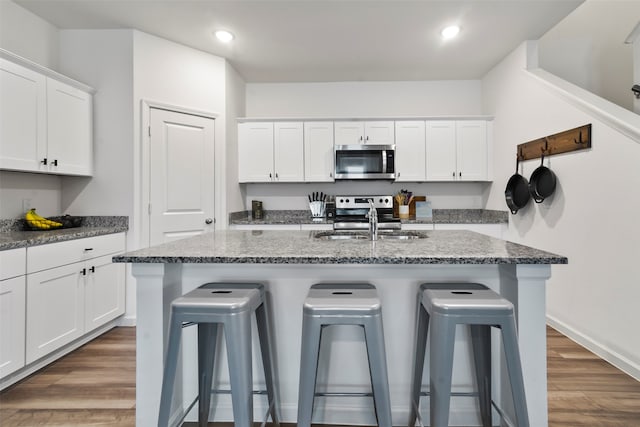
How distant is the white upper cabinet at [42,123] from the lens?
2.26 m

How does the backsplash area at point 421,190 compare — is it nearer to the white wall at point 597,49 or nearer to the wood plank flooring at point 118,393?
the white wall at point 597,49

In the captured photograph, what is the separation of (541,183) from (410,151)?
1434 mm

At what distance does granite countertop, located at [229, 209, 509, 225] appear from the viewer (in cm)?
367

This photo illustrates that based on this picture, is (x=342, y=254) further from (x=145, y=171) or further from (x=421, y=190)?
(x=421, y=190)

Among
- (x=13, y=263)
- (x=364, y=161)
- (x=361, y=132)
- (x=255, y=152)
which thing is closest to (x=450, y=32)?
(x=361, y=132)

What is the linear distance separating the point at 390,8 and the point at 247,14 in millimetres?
1167

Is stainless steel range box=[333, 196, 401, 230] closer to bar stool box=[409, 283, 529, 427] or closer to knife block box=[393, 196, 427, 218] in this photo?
knife block box=[393, 196, 427, 218]

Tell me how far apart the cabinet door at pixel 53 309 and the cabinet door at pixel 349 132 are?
111 inches

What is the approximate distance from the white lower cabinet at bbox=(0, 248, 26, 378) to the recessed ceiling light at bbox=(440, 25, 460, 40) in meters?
3.60

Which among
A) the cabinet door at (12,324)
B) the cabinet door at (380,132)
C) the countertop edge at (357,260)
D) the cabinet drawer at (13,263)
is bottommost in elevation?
the cabinet door at (12,324)

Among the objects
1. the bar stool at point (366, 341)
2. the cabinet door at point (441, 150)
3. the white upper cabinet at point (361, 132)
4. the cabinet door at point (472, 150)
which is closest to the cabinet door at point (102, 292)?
the bar stool at point (366, 341)

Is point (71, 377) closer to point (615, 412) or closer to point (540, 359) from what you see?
point (540, 359)

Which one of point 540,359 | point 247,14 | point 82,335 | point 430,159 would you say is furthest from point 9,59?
point 430,159

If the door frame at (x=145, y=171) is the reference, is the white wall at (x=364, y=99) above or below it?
above
